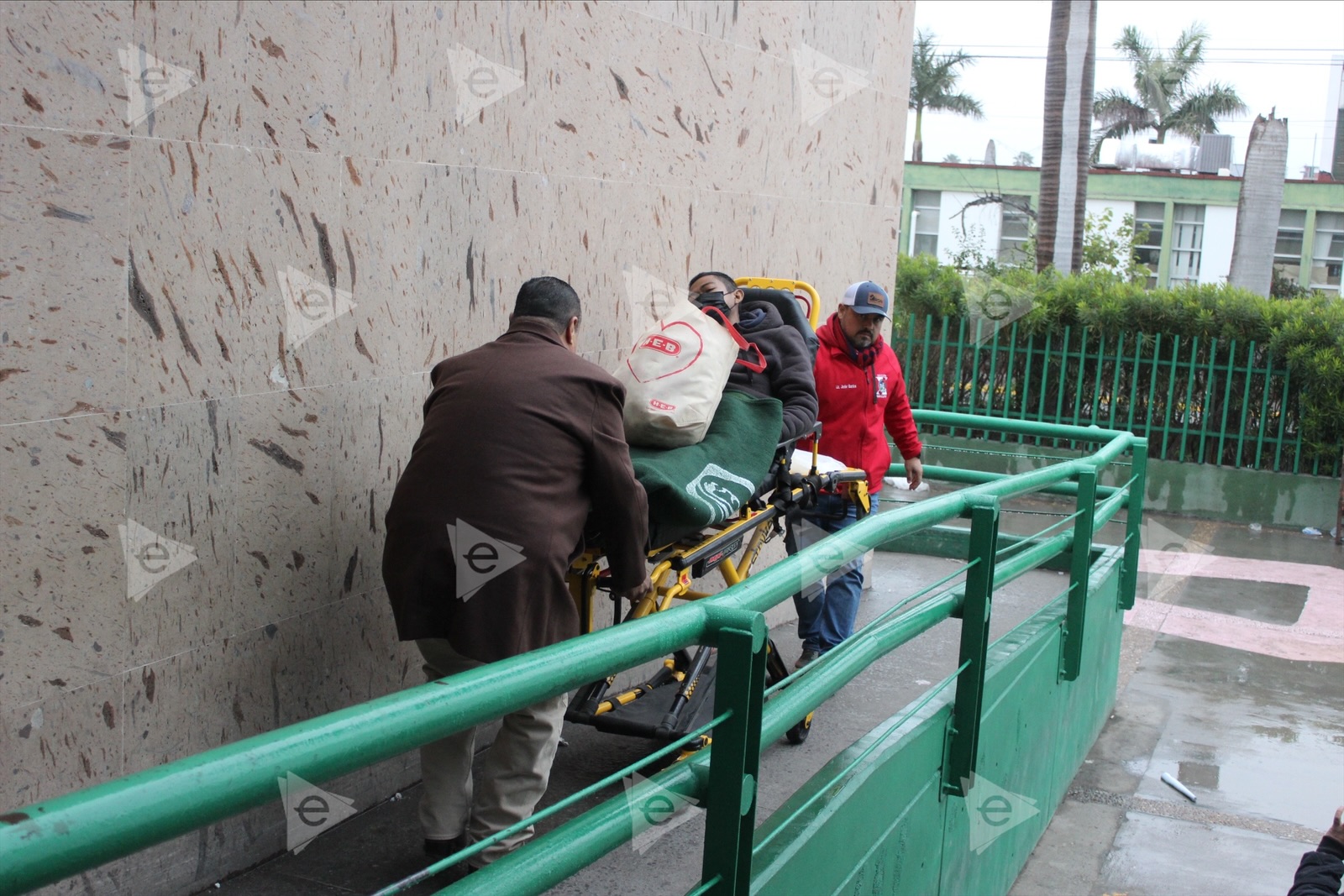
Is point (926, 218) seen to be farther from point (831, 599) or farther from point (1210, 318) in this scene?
point (831, 599)

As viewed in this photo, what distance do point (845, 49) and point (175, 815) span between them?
21.6ft

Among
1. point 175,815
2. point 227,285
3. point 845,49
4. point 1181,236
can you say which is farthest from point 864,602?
point 1181,236

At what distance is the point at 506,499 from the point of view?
10.7 ft

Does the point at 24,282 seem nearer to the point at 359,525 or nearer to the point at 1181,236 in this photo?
the point at 359,525

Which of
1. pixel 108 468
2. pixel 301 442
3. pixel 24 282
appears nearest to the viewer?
pixel 24 282

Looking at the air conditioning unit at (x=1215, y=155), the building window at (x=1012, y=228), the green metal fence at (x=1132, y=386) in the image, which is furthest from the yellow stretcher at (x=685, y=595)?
the air conditioning unit at (x=1215, y=155)

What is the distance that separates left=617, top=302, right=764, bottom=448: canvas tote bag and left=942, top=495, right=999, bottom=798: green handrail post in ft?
3.00

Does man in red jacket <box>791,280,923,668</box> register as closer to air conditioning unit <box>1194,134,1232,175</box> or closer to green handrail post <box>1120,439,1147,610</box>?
green handrail post <box>1120,439,1147,610</box>

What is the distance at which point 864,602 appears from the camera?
7305 millimetres

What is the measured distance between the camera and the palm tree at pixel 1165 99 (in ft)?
162

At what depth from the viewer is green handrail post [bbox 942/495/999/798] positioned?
3.74m

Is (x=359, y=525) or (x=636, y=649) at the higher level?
(x=636, y=649)

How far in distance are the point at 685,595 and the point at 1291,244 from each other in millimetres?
41440

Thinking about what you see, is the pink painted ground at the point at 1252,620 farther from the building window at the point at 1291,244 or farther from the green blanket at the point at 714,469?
the building window at the point at 1291,244
